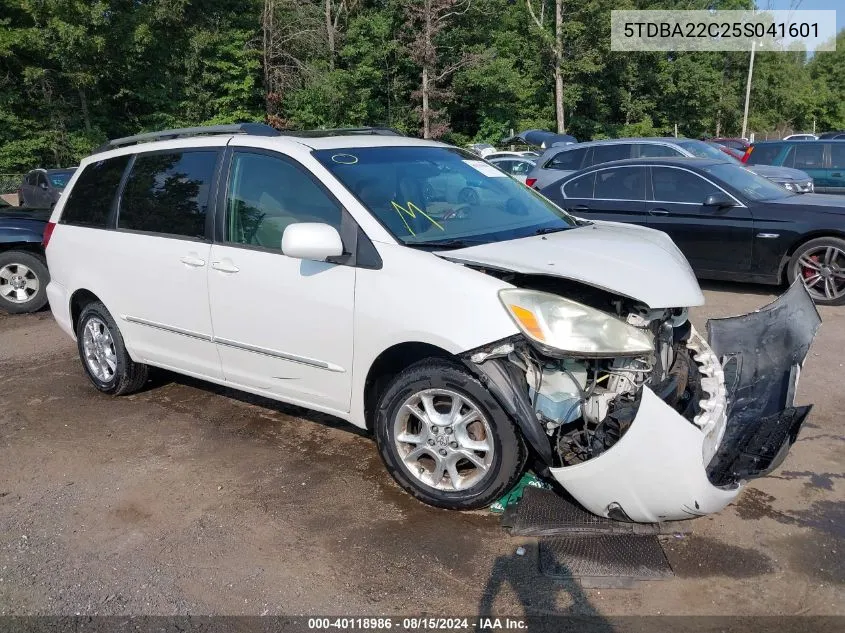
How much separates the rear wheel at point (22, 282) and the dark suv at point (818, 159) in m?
12.7

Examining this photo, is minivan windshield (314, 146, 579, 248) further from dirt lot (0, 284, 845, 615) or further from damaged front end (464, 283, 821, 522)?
dirt lot (0, 284, 845, 615)

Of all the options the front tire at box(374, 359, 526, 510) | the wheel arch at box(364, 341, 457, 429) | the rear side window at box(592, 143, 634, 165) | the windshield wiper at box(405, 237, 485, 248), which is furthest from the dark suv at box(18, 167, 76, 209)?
the front tire at box(374, 359, 526, 510)

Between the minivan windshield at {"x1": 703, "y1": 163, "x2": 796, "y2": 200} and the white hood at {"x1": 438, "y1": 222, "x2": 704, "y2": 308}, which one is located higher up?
the minivan windshield at {"x1": 703, "y1": 163, "x2": 796, "y2": 200}

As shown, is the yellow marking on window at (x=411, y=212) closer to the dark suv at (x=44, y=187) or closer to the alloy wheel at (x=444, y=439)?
the alloy wheel at (x=444, y=439)

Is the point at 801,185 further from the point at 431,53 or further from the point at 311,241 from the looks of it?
the point at 431,53

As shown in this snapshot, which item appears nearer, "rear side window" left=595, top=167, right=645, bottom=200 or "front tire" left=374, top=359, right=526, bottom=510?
"front tire" left=374, top=359, right=526, bottom=510

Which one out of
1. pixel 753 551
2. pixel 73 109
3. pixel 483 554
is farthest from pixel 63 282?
pixel 73 109

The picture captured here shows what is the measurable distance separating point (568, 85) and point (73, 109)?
27267mm

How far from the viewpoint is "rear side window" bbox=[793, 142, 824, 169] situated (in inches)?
520

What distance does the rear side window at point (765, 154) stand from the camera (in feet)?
45.6

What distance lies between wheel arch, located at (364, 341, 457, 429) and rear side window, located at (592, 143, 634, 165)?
9.47 m

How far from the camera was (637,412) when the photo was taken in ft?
9.52

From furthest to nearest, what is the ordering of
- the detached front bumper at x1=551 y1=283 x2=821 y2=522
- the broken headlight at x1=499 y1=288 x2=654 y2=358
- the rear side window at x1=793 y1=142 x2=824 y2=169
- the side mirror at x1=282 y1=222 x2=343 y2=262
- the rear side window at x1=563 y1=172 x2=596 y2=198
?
the rear side window at x1=793 y1=142 x2=824 y2=169 → the rear side window at x1=563 y1=172 x2=596 y2=198 → the side mirror at x1=282 y1=222 x2=343 y2=262 → the broken headlight at x1=499 y1=288 x2=654 y2=358 → the detached front bumper at x1=551 y1=283 x2=821 y2=522

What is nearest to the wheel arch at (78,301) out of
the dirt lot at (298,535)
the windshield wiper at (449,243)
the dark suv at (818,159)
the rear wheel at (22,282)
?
the dirt lot at (298,535)
